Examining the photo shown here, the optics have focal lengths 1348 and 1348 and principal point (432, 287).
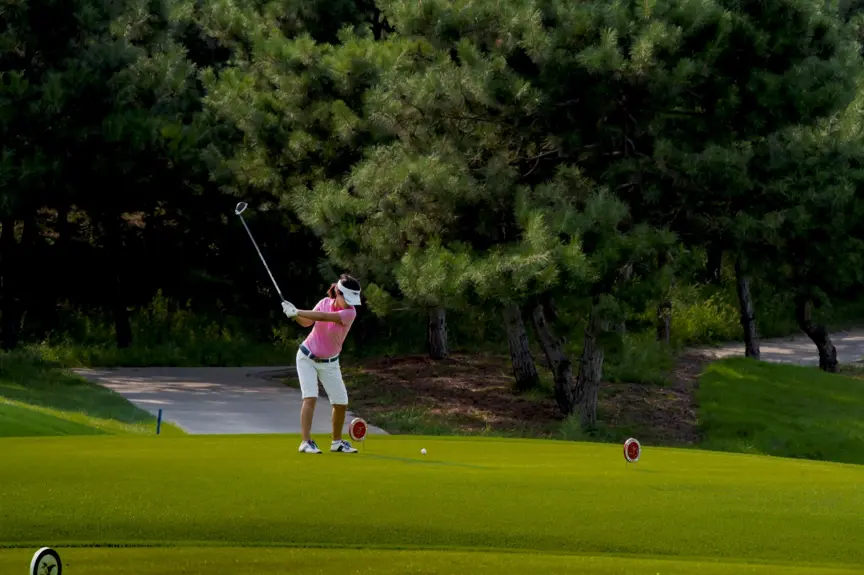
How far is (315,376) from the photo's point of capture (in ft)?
36.6

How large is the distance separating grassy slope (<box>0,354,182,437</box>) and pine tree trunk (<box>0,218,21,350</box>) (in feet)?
7.87

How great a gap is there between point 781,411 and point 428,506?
15804 mm

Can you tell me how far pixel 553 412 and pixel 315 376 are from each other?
1016 centimetres

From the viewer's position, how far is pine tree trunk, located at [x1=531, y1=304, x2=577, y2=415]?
67.4 feet

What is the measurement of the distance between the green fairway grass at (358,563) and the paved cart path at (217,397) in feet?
32.6

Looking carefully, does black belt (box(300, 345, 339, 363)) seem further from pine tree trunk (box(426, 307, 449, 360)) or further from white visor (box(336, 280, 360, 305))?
pine tree trunk (box(426, 307, 449, 360))

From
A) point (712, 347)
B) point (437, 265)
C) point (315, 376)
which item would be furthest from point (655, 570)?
point (712, 347)

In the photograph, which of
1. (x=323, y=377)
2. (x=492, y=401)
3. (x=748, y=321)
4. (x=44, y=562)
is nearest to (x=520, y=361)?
(x=492, y=401)

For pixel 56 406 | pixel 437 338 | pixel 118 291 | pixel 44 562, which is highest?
pixel 118 291

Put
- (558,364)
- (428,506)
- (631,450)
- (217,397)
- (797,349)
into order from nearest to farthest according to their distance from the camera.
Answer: (428,506)
(631,450)
(558,364)
(217,397)
(797,349)

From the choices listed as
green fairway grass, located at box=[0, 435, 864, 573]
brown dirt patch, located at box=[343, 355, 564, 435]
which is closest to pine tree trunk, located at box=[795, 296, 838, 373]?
brown dirt patch, located at box=[343, 355, 564, 435]

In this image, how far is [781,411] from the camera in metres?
22.8

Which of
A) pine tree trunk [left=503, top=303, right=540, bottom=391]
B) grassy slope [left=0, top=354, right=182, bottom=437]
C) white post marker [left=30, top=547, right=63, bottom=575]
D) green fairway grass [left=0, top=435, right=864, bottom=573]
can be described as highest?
pine tree trunk [left=503, top=303, right=540, bottom=391]

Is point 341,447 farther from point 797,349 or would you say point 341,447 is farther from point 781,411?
point 797,349
